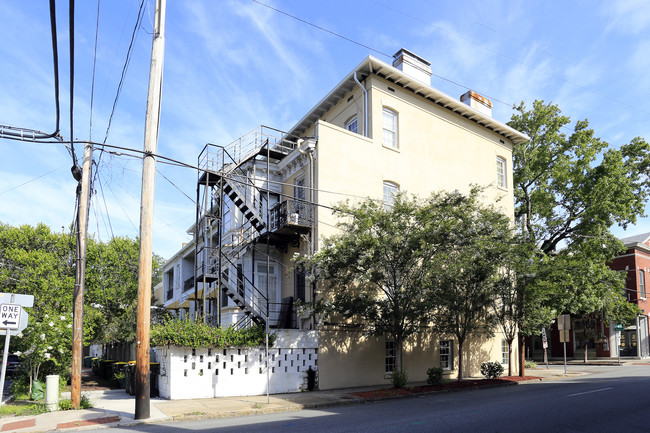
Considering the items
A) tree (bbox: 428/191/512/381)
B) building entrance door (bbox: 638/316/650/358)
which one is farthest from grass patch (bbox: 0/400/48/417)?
building entrance door (bbox: 638/316/650/358)

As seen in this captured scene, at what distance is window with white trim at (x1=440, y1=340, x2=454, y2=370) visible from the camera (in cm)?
2330

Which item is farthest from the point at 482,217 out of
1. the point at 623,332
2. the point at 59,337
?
the point at 623,332

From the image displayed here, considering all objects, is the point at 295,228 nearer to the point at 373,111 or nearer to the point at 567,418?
the point at 373,111

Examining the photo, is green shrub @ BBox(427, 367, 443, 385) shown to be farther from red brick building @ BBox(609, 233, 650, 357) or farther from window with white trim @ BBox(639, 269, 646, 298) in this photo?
window with white trim @ BBox(639, 269, 646, 298)

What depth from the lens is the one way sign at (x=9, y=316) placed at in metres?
10.1

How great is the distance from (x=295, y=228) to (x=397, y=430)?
35.9ft

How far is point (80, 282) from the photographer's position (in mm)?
14430

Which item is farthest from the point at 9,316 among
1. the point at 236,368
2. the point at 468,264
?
the point at 468,264

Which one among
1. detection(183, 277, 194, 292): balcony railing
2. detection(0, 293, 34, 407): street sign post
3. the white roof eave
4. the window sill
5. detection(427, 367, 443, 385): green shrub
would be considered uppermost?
the white roof eave

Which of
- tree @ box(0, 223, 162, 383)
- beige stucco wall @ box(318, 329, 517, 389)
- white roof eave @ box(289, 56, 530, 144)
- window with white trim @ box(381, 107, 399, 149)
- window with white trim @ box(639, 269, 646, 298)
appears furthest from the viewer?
window with white trim @ box(639, 269, 646, 298)

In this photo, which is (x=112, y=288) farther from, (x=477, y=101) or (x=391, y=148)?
(x=477, y=101)

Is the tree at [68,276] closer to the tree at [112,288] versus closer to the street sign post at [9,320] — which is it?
the tree at [112,288]

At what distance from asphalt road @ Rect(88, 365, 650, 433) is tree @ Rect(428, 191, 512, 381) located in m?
4.49

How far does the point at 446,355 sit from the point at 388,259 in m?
8.62
